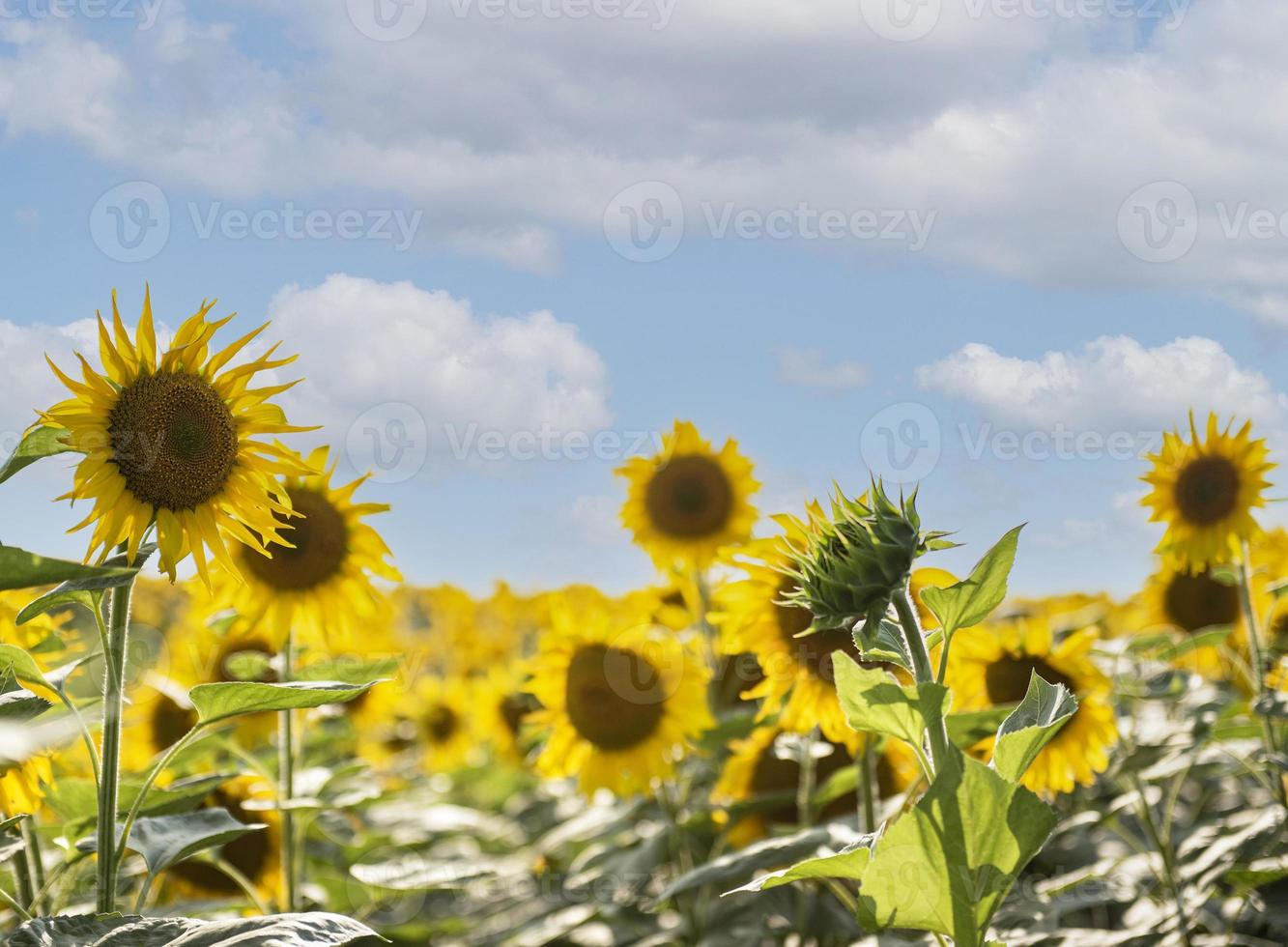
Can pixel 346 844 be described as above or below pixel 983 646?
below

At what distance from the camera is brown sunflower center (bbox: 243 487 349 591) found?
135 inches

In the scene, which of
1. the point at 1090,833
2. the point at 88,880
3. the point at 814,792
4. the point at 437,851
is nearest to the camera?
the point at 88,880

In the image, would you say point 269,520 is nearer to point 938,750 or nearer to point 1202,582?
point 938,750

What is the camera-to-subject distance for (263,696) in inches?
65.7

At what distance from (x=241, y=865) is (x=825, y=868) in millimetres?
2863

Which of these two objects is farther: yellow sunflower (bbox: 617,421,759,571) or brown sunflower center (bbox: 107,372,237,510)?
yellow sunflower (bbox: 617,421,759,571)

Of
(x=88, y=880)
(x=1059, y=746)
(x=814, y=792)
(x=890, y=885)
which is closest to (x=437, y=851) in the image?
(x=814, y=792)

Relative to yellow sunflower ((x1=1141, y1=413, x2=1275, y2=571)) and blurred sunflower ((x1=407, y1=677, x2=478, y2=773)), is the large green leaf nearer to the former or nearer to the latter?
yellow sunflower ((x1=1141, y1=413, x2=1275, y2=571))

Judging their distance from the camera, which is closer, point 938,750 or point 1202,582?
point 938,750

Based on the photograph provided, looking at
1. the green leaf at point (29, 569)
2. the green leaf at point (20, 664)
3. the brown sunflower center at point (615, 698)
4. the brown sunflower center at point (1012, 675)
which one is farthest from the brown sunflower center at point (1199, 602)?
the green leaf at point (29, 569)

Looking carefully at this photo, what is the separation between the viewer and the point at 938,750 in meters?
1.45

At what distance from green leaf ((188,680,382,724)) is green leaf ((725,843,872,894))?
1.85 ft

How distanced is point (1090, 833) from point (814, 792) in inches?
41.1

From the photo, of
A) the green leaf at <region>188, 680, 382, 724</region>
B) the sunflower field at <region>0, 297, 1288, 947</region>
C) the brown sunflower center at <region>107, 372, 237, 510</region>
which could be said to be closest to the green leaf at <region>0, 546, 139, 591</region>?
the sunflower field at <region>0, 297, 1288, 947</region>
